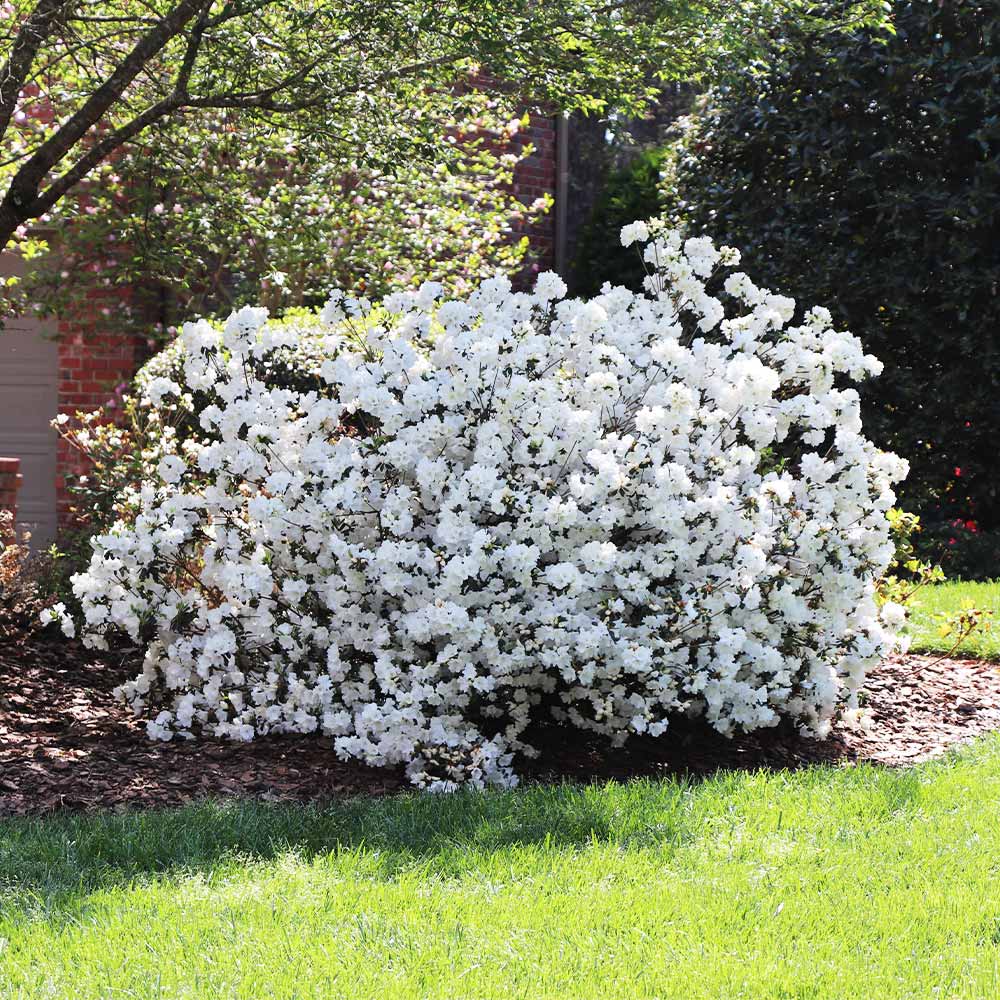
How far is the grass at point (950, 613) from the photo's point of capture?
275 inches

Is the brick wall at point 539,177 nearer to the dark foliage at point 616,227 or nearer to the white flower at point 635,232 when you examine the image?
the dark foliage at point 616,227

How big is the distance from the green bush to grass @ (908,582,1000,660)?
1.50 meters

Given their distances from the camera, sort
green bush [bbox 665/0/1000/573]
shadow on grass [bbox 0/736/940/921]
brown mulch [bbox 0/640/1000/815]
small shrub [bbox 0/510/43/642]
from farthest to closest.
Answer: green bush [bbox 665/0/1000/573] < small shrub [bbox 0/510/43/642] < brown mulch [bbox 0/640/1000/815] < shadow on grass [bbox 0/736/940/921]

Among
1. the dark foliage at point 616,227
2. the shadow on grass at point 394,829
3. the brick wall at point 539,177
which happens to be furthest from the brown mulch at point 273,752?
the brick wall at point 539,177

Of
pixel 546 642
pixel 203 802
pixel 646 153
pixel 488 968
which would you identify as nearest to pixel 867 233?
pixel 646 153

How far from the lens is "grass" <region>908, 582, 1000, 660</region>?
22.9 ft

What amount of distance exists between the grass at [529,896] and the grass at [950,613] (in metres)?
2.57

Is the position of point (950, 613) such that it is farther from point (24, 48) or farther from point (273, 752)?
point (24, 48)

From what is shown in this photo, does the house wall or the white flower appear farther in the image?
the house wall

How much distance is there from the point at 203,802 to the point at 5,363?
8.06 meters

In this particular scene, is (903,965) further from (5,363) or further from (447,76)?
(5,363)

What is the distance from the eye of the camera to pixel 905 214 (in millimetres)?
9719

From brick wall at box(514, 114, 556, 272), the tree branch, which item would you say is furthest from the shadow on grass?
brick wall at box(514, 114, 556, 272)

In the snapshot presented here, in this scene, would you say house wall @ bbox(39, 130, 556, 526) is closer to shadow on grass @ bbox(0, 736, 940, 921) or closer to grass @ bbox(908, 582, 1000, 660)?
grass @ bbox(908, 582, 1000, 660)
